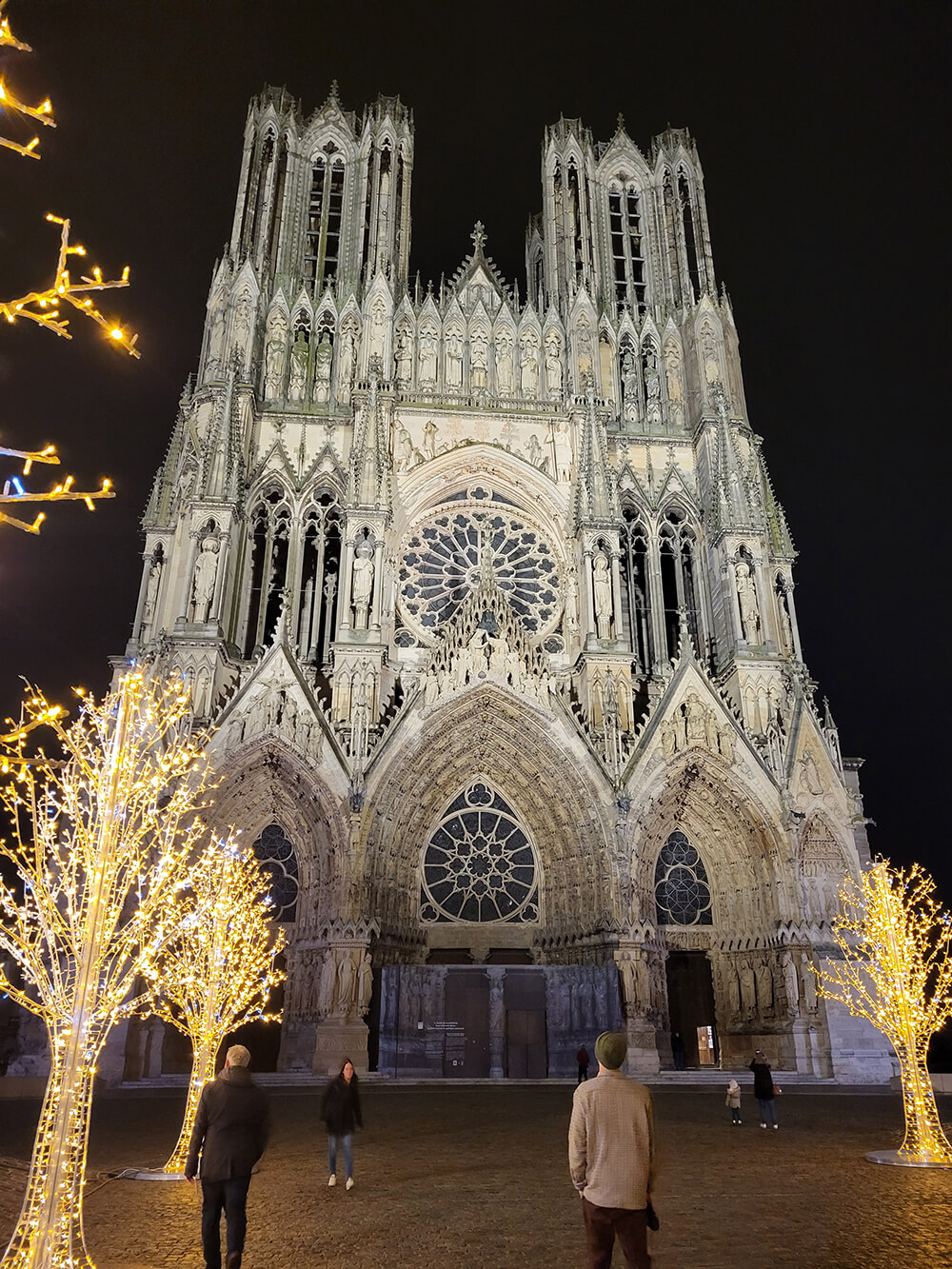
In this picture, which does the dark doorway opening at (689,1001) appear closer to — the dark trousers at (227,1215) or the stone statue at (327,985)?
the stone statue at (327,985)

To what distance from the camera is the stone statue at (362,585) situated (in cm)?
2258

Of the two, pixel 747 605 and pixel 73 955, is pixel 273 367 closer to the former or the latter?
pixel 747 605

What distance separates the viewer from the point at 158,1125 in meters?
12.1

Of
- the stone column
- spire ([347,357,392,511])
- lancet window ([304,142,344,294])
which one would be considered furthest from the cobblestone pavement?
lancet window ([304,142,344,294])

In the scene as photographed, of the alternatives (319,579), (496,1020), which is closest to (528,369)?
(319,579)

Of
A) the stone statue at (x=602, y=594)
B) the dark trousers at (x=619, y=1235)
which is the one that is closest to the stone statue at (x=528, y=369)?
the stone statue at (x=602, y=594)

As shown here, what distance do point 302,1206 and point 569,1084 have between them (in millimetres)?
12256

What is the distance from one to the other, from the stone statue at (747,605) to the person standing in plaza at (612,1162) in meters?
21.1

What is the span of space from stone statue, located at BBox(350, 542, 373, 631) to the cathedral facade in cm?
8

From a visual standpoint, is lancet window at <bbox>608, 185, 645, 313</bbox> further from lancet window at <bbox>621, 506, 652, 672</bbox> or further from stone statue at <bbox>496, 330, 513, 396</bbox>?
lancet window at <bbox>621, 506, 652, 672</bbox>

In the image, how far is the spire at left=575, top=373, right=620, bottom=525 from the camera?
25.2 metres

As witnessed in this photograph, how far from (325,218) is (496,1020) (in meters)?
27.5

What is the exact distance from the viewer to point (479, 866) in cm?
2202

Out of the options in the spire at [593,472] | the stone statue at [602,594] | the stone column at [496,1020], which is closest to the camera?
the stone column at [496,1020]
